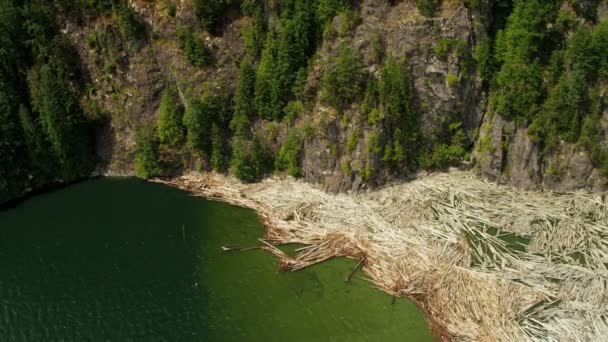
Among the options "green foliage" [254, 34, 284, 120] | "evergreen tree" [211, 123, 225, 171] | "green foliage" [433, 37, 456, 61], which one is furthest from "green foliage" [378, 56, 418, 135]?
"evergreen tree" [211, 123, 225, 171]

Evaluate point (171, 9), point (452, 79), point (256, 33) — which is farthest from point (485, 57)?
point (171, 9)

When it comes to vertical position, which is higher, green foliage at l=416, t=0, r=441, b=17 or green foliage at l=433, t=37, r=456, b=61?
green foliage at l=416, t=0, r=441, b=17

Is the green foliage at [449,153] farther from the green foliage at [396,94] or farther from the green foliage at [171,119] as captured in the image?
the green foliage at [171,119]

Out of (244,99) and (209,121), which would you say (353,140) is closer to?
(244,99)

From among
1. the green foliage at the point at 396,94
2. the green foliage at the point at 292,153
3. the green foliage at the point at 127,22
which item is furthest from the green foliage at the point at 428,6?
the green foliage at the point at 127,22

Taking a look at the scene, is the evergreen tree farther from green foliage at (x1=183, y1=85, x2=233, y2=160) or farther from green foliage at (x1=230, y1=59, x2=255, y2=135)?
green foliage at (x1=230, y1=59, x2=255, y2=135)

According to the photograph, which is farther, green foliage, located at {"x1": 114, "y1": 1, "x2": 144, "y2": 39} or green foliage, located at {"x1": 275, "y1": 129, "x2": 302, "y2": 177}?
green foliage, located at {"x1": 114, "y1": 1, "x2": 144, "y2": 39}

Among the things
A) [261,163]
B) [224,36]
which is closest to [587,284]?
[261,163]
